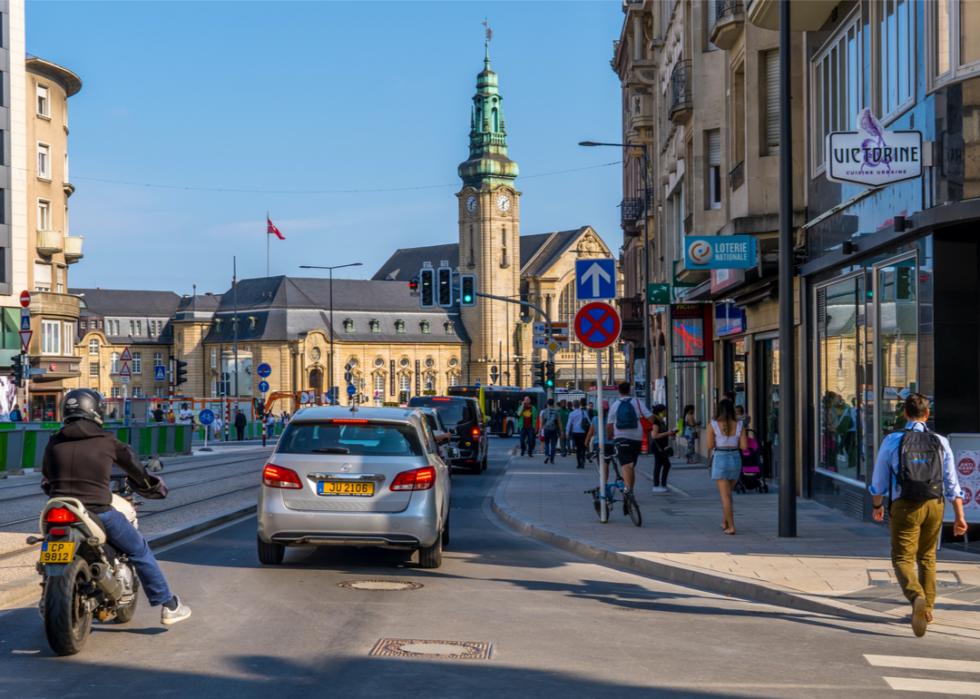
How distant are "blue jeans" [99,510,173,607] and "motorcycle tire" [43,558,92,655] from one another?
0.33 meters

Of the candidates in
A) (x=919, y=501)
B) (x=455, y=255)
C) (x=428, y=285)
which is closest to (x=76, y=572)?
(x=919, y=501)

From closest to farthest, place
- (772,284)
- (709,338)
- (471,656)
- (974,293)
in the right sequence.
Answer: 1. (471,656)
2. (974,293)
3. (772,284)
4. (709,338)

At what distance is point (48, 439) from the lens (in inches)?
1017

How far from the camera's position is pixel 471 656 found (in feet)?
28.6

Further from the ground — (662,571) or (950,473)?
(950,473)

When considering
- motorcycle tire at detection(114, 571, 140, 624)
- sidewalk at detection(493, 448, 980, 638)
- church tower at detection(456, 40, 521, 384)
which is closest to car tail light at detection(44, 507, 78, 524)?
motorcycle tire at detection(114, 571, 140, 624)

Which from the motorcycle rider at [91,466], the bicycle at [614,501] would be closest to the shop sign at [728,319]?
the bicycle at [614,501]

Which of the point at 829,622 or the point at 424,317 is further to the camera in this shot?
the point at 424,317

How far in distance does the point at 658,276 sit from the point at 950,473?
38.4 meters

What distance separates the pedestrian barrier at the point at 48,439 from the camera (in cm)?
3195

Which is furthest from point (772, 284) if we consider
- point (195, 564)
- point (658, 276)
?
point (658, 276)

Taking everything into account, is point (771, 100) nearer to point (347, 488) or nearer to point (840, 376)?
point (840, 376)

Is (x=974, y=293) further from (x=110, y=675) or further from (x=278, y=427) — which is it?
(x=278, y=427)

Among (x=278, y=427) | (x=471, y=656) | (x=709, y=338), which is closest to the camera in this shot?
(x=471, y=656)
